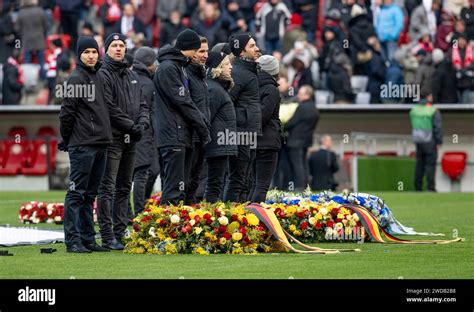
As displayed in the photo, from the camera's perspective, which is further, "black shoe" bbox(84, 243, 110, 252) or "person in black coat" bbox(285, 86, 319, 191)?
"person in black coat" bbox(285, 86, 319, 191)

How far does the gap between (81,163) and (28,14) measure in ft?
69.1

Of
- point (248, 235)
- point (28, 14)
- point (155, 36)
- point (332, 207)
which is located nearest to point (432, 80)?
point (155, 36)

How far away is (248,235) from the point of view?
1466 centimetres

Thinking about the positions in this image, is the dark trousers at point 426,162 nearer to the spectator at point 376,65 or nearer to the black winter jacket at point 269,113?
the spectator at point 376,65

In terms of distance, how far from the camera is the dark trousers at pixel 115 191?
15.1 metres

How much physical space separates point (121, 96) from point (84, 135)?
0.99 meters

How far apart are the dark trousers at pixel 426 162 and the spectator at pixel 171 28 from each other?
6804 millimetres

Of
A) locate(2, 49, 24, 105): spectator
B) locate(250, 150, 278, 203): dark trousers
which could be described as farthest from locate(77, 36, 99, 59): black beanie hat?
locate(2, 49, 24, 105): spectator

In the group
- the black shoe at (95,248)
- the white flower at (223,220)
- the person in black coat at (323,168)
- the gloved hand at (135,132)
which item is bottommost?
the black shoe at (95,248)

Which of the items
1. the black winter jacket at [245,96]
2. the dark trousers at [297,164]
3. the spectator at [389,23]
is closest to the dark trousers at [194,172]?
the black winter jacket at [245,96]

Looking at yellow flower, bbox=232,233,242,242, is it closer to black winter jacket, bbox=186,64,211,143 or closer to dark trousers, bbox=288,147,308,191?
black winter jacket, bbox=186,64,211,143

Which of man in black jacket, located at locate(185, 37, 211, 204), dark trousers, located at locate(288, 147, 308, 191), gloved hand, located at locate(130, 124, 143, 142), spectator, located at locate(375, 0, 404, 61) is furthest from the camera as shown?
spectator, located at locate(375, 0, 404, 61)

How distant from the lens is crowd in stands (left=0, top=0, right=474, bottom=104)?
110 feet

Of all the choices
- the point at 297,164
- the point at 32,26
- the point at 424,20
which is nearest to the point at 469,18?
the point at 424,20
